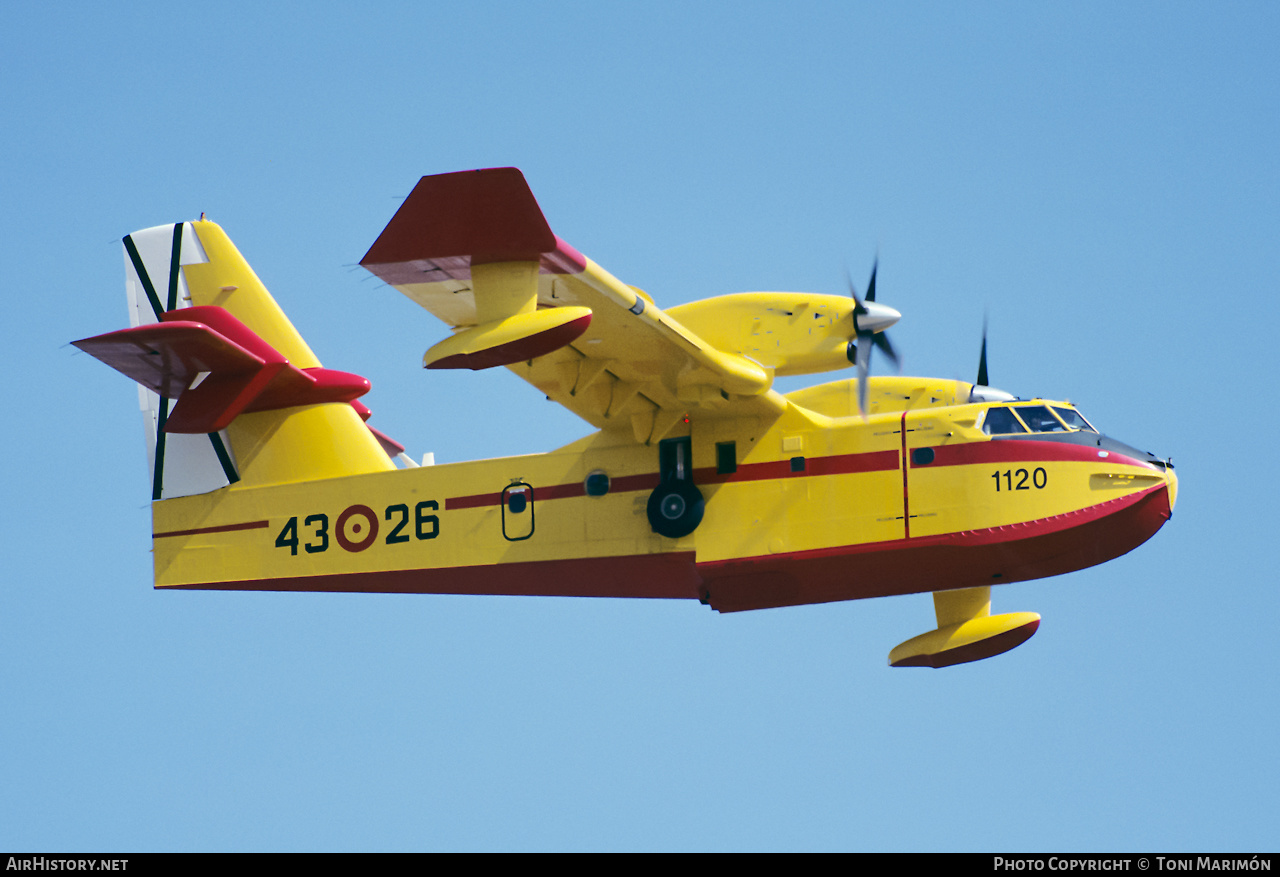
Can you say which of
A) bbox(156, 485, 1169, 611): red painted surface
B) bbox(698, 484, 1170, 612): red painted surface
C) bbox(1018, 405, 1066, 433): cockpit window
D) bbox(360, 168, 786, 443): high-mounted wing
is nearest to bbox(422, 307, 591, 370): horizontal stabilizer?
bbox(360, 168, 786, 443): high-mounted wing

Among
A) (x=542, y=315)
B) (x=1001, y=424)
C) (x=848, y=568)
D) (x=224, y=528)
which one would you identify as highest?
(x=542, y=315)

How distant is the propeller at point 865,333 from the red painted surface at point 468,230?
4.28 meters

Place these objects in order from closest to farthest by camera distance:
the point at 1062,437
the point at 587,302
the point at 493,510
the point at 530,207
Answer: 1. the point at 530,207
2. the point at 587,302
3. the point at 1062,437
4. the point at 493,510

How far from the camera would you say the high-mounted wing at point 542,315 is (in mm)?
14906

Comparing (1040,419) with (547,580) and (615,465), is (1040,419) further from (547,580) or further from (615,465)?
(547,580)

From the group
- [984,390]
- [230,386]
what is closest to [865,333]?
[984,390]

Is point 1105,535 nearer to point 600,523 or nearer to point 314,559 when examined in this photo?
point 600,523

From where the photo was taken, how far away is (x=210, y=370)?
18.9m

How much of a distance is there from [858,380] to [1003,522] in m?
2.60

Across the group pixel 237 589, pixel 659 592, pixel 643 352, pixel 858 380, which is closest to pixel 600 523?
pixel 659 592

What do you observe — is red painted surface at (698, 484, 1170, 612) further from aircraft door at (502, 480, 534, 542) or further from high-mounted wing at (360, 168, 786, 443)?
aircraft door at (502, 480, 534, 542)

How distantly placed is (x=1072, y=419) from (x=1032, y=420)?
45 cm

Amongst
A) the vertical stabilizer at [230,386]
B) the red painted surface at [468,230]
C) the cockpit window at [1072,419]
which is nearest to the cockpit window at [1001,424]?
the cockpit window at [1072,419]

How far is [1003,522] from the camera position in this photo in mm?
17062
